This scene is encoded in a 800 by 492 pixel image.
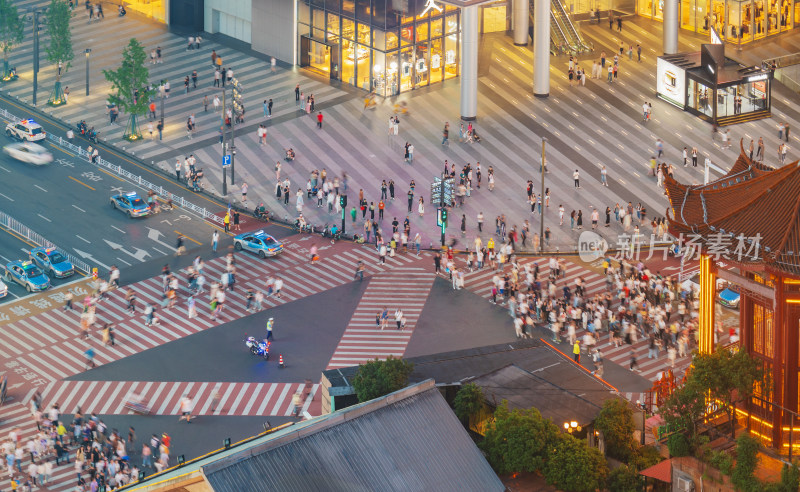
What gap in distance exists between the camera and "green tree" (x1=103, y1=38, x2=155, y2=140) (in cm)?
10175

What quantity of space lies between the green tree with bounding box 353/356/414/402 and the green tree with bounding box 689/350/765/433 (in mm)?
14885

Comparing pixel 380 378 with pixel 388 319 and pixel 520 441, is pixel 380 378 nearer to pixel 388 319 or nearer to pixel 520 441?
pixel 520 441

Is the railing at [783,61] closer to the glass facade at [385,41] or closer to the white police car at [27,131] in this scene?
the glass facade at [385,41]

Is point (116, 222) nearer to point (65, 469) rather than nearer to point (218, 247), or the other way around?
point (218, 247)

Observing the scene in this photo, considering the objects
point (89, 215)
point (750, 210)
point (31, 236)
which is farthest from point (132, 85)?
point (750, 210)

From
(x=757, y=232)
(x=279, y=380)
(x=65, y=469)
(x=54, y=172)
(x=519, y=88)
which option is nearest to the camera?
(x=757, y=232)

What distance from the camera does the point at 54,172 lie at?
97.8m

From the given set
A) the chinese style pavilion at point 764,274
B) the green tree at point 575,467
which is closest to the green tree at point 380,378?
the green tree at point 575,467

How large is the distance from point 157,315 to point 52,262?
8.71m

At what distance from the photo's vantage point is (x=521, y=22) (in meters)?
114

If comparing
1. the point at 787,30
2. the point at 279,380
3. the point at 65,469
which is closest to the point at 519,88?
the point at 787,30

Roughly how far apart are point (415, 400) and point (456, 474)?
358 centimetres

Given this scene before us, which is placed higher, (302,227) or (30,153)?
(30,153)

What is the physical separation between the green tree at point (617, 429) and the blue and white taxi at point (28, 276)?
37978 mm
